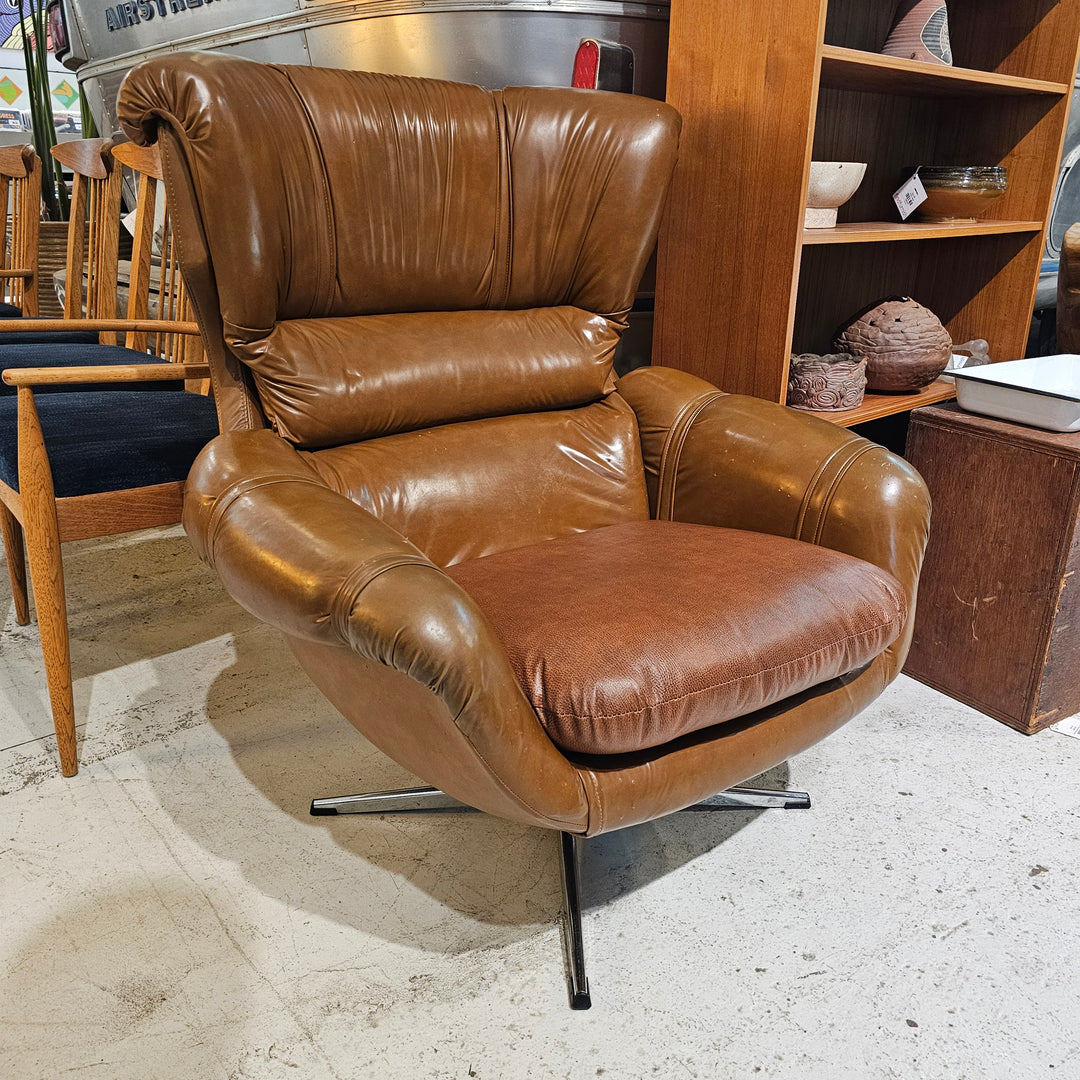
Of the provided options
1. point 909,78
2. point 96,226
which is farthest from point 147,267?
point 909,78

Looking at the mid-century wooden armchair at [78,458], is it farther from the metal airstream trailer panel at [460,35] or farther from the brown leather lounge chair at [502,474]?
the metal airstream trailer panel at [460,35]

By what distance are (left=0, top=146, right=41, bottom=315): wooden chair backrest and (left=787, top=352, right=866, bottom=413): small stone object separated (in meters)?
2.25

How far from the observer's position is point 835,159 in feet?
Answer: 7.25

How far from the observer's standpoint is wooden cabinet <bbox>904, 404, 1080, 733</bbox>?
66.1 inches

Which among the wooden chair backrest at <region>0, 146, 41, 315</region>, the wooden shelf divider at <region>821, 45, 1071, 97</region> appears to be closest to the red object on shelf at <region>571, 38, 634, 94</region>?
the wooden shelf divider at <region>821, 45, 1071, 97</region>

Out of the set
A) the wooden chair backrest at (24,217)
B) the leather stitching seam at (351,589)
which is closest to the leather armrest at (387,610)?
the leather stitching seam at (351,589)

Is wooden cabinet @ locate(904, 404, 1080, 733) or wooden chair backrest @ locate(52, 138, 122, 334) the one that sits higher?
wooden chair backrest @ locate(52, 138, 122, 334)

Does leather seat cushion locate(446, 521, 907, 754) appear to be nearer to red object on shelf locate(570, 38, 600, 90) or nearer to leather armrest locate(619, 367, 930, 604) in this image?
leather armrest locate(619, 367, 930, 604)

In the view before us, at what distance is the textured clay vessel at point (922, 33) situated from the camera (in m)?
1.90

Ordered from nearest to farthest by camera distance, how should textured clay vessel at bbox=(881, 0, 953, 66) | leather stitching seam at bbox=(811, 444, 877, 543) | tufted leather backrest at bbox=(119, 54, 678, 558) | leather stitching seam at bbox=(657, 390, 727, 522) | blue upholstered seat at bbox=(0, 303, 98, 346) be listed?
tufted leather backrest at bbox=(119, 54, 678, 558) → leather stitching seam at bbox=(811, 444, 877, 543) → leather stitching seam at bbox=(657, 390, 727, 522) → textured clay vessel at bbox=(881, 0, 953, 66) → blue upholstered seat at bbox=(0, 303, 98, 346)

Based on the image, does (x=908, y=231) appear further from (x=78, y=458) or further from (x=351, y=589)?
(x=78, y=458)

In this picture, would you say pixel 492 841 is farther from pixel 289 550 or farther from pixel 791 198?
pixel 791 198

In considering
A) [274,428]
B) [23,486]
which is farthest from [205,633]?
[274,428]

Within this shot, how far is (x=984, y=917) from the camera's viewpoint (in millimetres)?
1322
